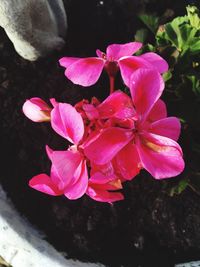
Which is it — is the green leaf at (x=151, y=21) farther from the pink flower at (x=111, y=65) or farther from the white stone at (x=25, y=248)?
the white stone at (x=25, y=248)

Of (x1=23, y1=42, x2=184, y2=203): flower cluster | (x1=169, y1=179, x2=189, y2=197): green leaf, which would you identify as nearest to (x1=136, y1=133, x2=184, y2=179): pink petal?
(x1=23, y1=42, x2=184, y2=203): flower cluster

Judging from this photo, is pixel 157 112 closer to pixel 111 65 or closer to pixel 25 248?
pixel 111 65

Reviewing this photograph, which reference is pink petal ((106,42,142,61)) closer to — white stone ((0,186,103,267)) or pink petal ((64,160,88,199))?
pink petal ((64,160,88,199))

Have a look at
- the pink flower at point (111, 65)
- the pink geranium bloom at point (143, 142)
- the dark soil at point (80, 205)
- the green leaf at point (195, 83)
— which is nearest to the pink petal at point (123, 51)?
the pink flower at point (111, 65)

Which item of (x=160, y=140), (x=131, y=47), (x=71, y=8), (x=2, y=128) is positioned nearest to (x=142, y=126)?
(x=160, y=140)

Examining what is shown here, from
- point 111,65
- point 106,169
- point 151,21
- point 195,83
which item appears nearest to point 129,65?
point 111,65

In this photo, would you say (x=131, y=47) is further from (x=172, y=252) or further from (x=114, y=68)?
(x=172, y=252)
